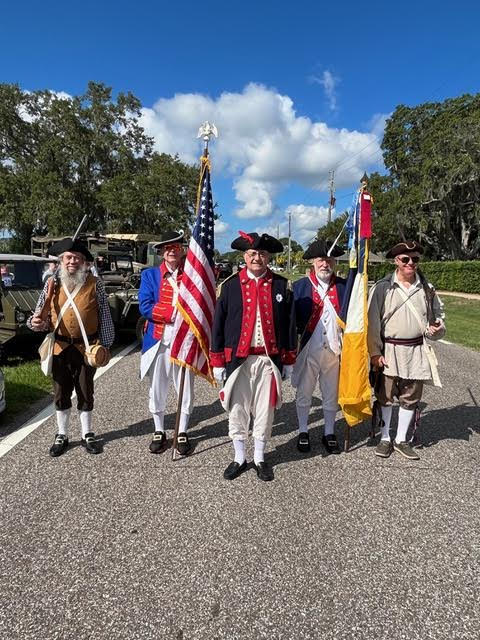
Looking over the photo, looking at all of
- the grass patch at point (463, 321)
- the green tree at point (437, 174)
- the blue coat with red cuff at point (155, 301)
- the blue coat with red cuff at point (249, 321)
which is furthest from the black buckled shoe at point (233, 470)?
the green tree at point (437, 174)

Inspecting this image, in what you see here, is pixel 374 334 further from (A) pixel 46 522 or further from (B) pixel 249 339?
(A) pixel 46 522

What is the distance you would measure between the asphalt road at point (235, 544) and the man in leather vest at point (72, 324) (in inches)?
14.5

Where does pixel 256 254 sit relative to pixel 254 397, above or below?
above

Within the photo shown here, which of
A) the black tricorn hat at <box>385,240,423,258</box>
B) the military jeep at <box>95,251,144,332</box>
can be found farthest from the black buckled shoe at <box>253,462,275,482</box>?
the military jeep at <box>95,251,144,332</box>

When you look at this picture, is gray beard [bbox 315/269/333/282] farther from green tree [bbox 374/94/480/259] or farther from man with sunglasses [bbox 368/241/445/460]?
green tree [bbox 374/94/480/259]

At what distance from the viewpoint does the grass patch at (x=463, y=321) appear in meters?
12.4

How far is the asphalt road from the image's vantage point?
2307 mm

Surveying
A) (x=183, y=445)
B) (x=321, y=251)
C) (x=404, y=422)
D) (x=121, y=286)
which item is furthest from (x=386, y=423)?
(x=121, y=286)

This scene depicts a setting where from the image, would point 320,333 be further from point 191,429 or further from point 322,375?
point 191,429

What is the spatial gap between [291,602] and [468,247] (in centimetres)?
4214

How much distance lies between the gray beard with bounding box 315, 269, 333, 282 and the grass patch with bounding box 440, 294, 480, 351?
8.35 meters

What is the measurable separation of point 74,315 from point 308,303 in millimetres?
2181

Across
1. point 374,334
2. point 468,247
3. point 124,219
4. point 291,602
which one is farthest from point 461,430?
point 468,247

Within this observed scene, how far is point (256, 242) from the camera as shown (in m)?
3.74
